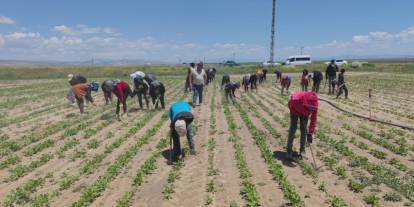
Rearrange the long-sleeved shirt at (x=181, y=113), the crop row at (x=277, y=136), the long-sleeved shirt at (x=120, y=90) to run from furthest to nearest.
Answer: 1. the long-sleeved shirt at (x=120, y=90)
2. the long-sleeved shirt at (x=181, y=113)
3. the crop row at (x=277, y=136)

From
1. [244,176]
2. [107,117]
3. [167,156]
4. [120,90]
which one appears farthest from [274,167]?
[107,117]

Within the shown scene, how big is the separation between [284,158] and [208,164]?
1793 millimetres

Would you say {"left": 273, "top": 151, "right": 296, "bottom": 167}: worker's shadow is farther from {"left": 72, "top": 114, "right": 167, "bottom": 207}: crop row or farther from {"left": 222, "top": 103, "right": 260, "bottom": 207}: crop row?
{"left": 72, "top": 114, "right": 167, "bottom": 207}: crop row

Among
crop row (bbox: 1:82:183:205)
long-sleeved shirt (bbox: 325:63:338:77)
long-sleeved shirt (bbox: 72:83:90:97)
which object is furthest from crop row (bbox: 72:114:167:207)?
long-sleeved shirt (bbox: 325:63:338:77)

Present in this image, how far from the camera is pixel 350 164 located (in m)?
7.73

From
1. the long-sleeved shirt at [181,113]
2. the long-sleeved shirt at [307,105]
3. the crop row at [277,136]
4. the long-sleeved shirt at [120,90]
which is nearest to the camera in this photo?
the crop row at [277,136]

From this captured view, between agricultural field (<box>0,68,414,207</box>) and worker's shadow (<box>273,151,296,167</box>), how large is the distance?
0.02 metres

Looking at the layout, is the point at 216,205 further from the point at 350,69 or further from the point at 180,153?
the point at 350,69

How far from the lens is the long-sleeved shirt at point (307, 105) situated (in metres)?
7.48

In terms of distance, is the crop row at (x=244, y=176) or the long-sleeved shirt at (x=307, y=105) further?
the long-sleeved shirt at (x=307, y=105)

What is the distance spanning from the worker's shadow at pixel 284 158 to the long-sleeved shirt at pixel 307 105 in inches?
34.6

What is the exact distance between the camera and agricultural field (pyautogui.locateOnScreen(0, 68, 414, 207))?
6.16 meters

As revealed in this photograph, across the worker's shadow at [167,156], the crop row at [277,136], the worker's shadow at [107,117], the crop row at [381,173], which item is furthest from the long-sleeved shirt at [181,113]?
the worker's shadow at [107,117]

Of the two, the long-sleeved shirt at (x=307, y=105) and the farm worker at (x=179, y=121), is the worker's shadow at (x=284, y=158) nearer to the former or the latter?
the long-sleeved shirt at (x=307, y=105)
